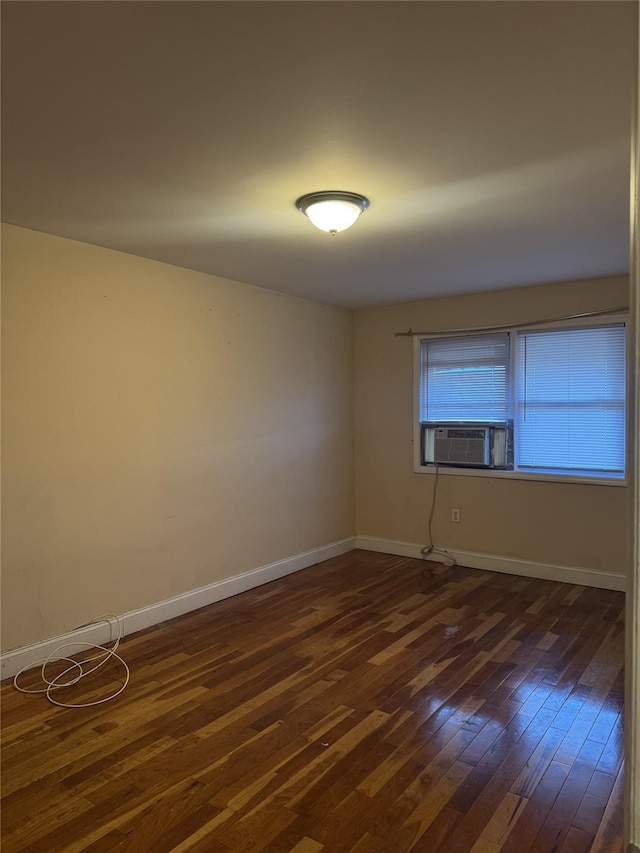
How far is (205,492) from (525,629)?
234cm

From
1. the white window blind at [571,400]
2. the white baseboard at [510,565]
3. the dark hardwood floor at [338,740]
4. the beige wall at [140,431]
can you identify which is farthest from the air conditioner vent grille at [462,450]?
the dark hardwood floor at [338,740]

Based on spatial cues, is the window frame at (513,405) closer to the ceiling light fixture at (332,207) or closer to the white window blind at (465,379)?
the white window blind at (465,379)

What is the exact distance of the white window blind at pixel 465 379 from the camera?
4801 mm

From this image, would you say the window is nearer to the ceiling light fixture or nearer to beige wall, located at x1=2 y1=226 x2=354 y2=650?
beige wall, located at x1=2 y1=226 x2=354 y2=650

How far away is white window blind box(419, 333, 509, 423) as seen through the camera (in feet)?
15.8

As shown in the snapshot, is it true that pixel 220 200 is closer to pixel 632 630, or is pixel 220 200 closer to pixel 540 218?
pixel 540 218

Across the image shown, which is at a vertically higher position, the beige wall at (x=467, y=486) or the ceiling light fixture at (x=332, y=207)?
the ceiling light fixture at (x=332, y=207)

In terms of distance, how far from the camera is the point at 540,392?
4598mm

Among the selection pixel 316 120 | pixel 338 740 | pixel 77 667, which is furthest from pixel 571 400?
pixel 77 667

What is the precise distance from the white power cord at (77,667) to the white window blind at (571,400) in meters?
3.37

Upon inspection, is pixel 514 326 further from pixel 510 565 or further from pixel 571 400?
pixel 510 565

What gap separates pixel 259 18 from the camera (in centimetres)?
139

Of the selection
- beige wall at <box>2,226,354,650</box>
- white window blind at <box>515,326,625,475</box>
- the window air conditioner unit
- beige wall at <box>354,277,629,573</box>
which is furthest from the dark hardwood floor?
the window air conditioner unit

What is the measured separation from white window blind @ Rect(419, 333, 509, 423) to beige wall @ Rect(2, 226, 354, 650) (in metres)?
1.05
